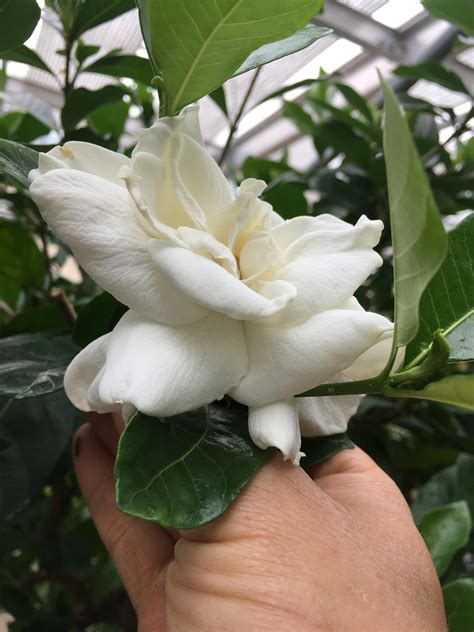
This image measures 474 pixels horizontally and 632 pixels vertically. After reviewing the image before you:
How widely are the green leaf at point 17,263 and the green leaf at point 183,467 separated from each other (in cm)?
59

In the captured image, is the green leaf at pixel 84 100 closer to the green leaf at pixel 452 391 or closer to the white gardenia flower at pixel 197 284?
the white gardenia flower at pixel 197 284

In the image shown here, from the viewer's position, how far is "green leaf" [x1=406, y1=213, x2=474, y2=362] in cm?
46

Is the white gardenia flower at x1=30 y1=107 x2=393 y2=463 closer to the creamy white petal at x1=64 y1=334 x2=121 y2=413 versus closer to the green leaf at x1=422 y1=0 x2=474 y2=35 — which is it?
the creamy white petal at x1=64 y1=334 x2=121 y2=413

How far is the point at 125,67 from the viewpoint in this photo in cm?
81

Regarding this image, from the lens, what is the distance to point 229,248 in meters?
0.43

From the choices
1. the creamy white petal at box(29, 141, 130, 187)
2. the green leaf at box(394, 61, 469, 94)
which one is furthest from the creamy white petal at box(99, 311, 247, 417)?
the green leaf at box(394, 61, 469, 94)

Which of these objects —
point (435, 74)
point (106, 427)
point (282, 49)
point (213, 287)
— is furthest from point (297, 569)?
point (435, 74)

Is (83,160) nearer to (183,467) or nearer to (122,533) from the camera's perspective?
(183,467)

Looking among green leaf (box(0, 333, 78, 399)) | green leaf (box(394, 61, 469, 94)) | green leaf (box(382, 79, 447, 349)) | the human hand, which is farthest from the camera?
green leaf (box(394, 61, 469, 94))

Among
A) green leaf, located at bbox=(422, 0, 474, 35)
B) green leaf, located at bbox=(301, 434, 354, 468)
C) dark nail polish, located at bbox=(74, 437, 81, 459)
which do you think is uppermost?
green leaf, located at bbox=(422, 0, 474, 35)

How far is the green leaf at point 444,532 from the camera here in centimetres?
70

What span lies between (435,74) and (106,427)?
0.87 m

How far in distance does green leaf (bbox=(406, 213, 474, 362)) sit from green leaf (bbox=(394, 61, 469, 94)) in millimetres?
681

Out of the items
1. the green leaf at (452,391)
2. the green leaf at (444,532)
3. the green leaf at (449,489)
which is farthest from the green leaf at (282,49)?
the green leaf at (449,489)
